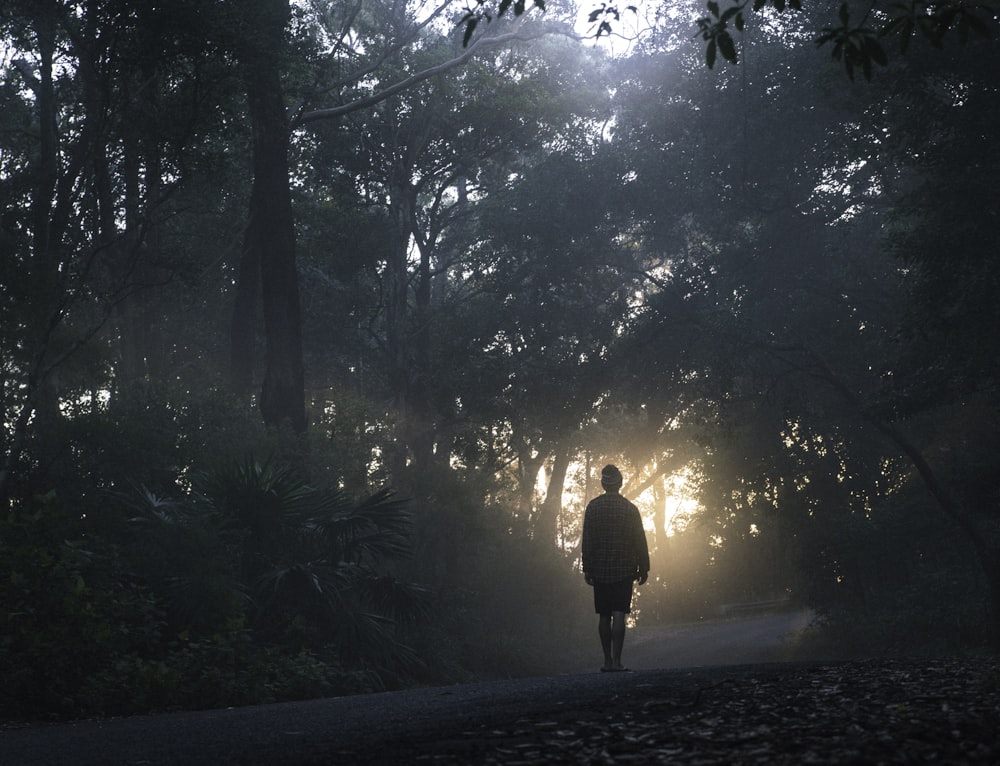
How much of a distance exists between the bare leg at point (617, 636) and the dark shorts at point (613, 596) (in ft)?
0.25

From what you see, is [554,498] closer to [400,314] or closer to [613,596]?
[400,314]

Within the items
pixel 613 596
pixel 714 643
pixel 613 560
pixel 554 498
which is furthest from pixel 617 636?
pixel 554 498

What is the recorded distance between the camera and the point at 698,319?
2500cm

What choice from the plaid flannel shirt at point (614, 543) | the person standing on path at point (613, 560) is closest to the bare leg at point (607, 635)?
the person standing on path at point (613, 560)

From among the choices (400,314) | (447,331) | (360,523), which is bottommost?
(360,523)

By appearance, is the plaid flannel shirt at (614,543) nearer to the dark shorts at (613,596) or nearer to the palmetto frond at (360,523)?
the dark shorts at (613,596)

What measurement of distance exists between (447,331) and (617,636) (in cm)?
1877

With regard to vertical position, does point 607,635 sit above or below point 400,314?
below

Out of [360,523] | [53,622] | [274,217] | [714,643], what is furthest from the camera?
[714,643]

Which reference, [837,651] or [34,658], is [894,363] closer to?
[837,651]

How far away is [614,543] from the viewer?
433 inches

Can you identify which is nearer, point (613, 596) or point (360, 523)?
point (613, 596)

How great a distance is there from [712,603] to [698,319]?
71.4 ft

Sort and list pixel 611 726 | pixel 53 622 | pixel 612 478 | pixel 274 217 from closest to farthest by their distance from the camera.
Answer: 1. pixel 611 726
2. pixel 53 622
3. pixel 612 478
4. pixel 274 217
